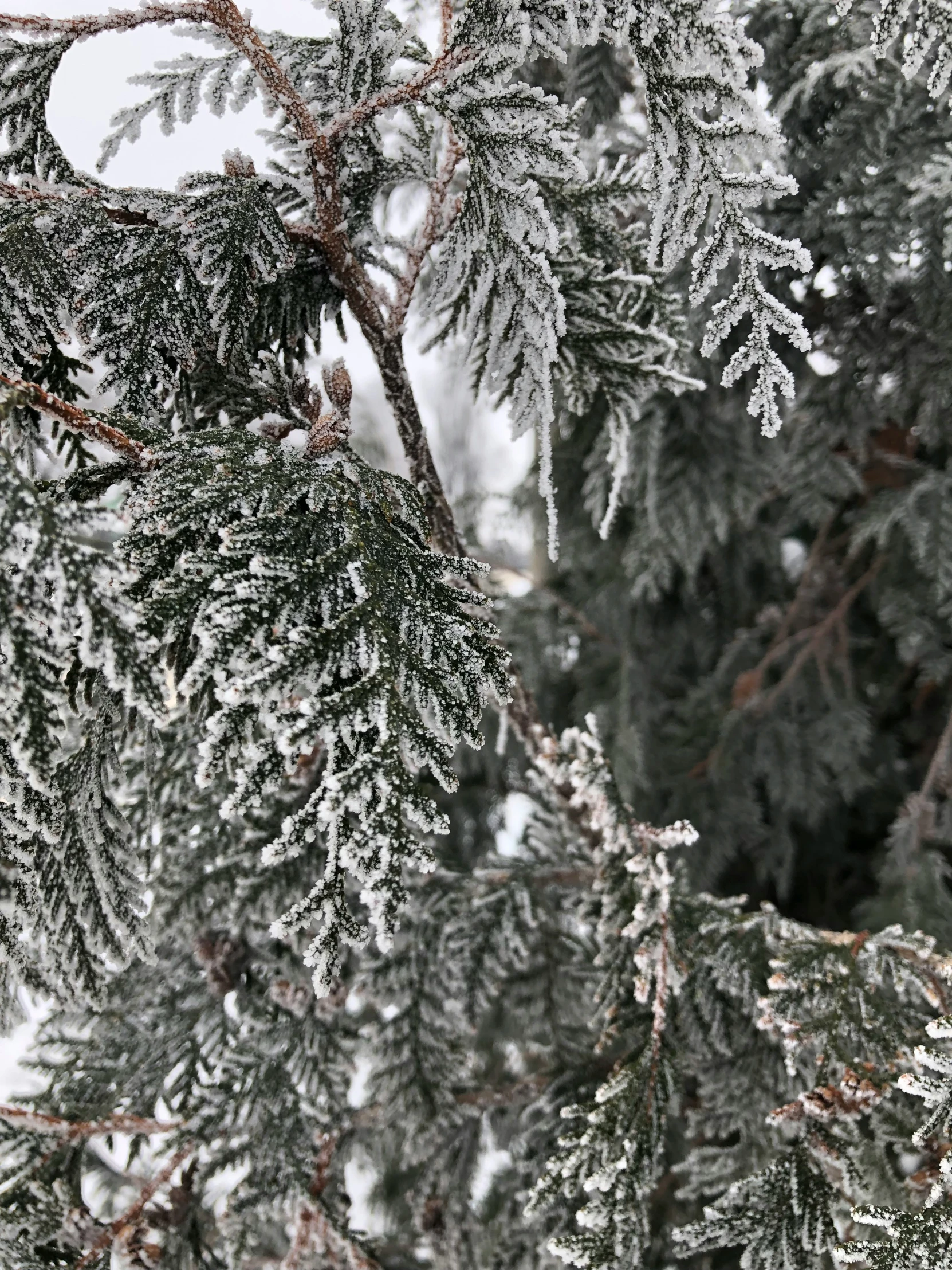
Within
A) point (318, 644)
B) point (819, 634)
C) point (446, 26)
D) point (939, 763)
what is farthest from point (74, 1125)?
point (819, 634)

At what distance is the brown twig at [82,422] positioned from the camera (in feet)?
2.69

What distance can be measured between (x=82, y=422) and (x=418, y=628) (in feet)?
1.20

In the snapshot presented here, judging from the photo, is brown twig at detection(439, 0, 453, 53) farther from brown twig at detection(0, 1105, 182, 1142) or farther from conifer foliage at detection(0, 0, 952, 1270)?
brown twig at detection(0, 1105, 182, 1142)

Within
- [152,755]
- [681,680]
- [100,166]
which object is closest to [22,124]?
[100,166]

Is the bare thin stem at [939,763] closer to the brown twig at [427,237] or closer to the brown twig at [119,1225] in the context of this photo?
the brown twig at [427,237]

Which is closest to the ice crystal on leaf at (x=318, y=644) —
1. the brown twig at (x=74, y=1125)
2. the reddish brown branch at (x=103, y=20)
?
the reddish brown branch at (x=103, y=20)

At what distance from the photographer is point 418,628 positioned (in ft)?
2.96

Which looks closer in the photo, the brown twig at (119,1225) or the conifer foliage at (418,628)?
the conifer foliage at (418,628)

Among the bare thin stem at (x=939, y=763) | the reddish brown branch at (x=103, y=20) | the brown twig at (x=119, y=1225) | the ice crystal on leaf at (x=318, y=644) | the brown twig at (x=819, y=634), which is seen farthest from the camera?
the brown twig at (x=819, y=634)

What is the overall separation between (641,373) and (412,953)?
109cm

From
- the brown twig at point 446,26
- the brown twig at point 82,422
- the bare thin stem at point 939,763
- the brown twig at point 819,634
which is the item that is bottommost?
the brown twig at point 82,422

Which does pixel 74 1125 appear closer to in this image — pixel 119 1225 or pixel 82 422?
pixel 119 1225

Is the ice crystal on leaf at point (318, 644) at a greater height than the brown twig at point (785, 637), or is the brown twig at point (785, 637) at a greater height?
the brown twig at point (785, 637)

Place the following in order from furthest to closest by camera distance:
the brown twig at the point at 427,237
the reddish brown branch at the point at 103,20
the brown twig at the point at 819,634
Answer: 1. the brown twig at the point at 819,634
2. the brown twig at the point at 427,237
3. the reddish brown branch at the point at 103,20
